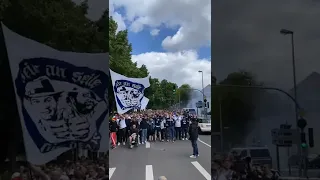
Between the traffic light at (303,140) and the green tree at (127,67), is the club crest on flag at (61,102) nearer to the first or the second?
the traffic light at (303,140)

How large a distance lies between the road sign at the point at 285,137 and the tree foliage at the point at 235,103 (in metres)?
0.48

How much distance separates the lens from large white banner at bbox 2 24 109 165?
20.6ft

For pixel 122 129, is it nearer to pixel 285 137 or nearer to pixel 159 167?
pixel 159 167

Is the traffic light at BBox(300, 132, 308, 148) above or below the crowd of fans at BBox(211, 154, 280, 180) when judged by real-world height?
above

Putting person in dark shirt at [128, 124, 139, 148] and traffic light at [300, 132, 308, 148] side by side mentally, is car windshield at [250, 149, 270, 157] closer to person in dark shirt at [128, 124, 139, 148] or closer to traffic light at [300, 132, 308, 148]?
traffic light at [300, 132, 308, 148]

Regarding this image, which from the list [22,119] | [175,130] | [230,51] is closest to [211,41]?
[230,51]

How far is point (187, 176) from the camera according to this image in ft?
26.3

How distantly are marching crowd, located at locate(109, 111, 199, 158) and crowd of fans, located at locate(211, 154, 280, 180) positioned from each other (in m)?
6.84

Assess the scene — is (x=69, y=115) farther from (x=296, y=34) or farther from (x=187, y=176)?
(x=296, y=34)

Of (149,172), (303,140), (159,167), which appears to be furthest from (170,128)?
(303,140)

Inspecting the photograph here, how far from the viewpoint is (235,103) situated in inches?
265

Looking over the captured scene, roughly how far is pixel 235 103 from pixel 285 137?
1.03 metres

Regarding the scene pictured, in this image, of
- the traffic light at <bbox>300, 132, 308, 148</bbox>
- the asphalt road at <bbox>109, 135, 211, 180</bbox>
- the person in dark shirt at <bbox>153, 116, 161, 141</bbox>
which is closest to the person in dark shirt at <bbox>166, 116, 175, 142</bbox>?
the person in dark shirt at <bbox>153, 116, 161, 141</bbox>

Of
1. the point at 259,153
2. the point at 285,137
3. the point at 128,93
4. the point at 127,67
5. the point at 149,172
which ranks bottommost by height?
the point at 149,172
